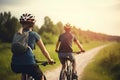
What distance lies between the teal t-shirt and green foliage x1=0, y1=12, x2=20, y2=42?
2.20 ft

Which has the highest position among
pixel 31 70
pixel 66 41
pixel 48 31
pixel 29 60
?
pixel 48 31

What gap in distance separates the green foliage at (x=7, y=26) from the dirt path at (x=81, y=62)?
29.5 inches

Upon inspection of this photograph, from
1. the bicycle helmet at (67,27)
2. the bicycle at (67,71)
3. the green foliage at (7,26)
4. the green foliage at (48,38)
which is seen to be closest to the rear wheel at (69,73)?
the bicycle at (67,71)

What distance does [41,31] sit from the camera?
20.0 feet

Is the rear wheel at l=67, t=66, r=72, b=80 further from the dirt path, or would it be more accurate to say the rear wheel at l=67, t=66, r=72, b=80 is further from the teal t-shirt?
the teal t-shirt

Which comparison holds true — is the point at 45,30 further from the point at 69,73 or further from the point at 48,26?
the point at 69,73

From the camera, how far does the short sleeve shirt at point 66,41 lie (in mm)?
6000

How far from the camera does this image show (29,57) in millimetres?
5316

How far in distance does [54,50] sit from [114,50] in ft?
3.09

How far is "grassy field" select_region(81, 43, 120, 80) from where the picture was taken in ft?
20.3

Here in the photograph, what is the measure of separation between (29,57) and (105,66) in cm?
144

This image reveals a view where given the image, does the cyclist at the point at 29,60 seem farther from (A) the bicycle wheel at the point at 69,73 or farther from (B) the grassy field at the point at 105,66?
(B) the grassy field at the point at 105,66

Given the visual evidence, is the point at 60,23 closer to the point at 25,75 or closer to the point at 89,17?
the point at 89,17

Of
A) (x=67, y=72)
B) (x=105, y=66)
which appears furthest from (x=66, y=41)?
(x=105, y=66)
